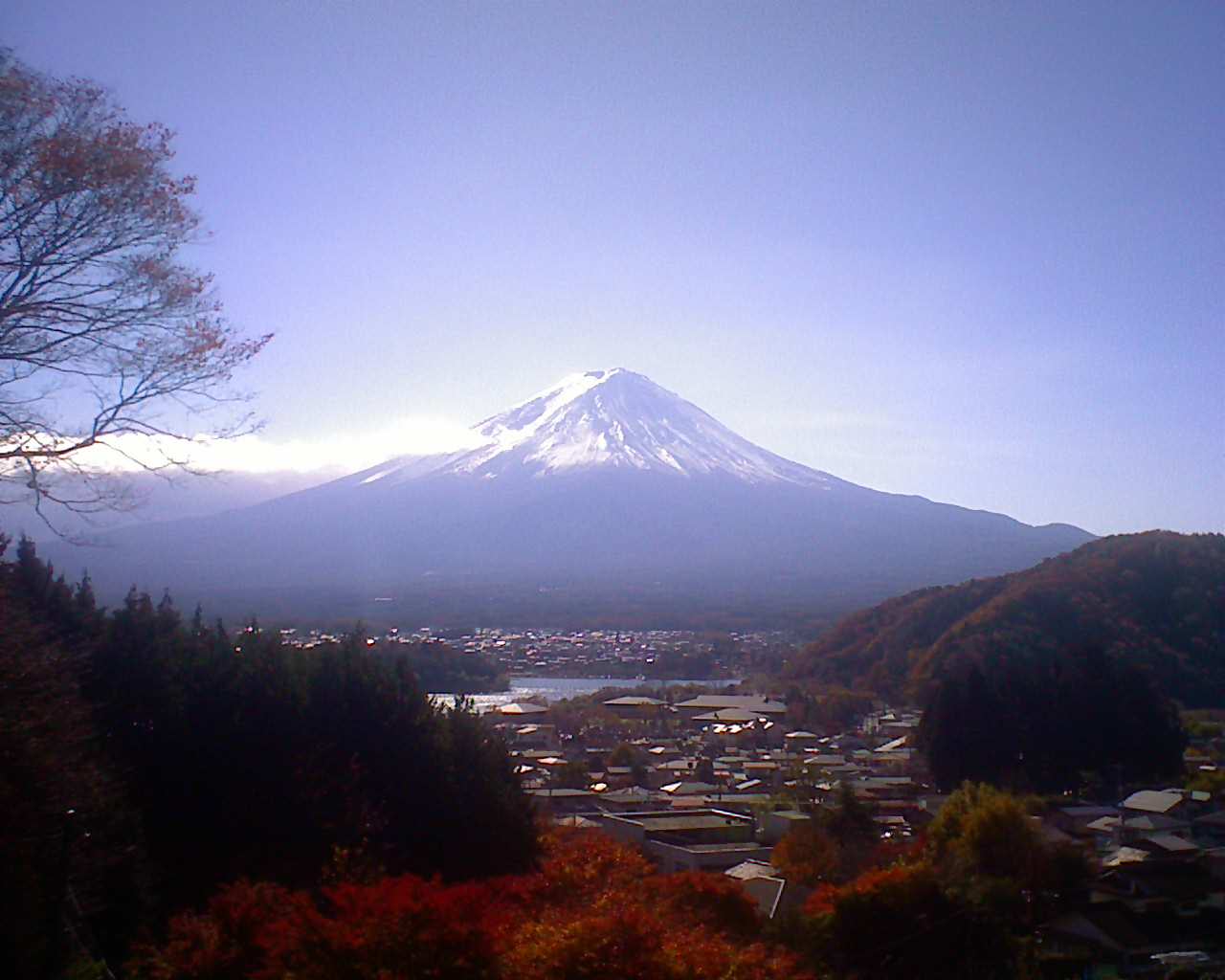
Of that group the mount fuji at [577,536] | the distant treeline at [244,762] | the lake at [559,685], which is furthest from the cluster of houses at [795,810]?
the mount fuji at [577,536]

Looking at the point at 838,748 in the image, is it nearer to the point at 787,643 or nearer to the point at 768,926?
the point at 768,926

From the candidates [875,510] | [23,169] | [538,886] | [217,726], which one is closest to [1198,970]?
[538,886]

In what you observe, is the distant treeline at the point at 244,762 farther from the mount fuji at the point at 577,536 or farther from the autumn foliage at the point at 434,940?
the mount fuji at the point at 577,536

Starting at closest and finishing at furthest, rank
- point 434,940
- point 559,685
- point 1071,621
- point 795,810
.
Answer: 1. point 434,940
2. point 795,810
3. point 559,685
4. point 1071,621

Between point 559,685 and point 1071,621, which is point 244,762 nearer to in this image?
point 559,685

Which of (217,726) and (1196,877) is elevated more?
(217,726)

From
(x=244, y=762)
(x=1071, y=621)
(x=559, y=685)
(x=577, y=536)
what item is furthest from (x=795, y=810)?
(x=577, y=536)

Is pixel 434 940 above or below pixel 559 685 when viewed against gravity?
above

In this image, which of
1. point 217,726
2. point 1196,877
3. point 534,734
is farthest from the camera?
point 534,734

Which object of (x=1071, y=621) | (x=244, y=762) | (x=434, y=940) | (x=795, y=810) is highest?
(x=1071, y=621)
